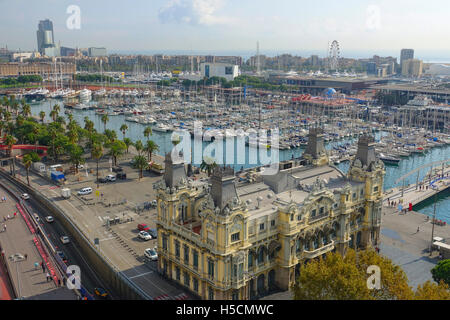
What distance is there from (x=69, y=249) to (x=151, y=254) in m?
16.0

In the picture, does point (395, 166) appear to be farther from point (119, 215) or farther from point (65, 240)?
point (65, 240)

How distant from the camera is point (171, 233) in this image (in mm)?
57094

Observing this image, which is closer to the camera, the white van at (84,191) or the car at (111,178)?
the white van at (84,191)

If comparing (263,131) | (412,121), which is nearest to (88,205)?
(263,131)

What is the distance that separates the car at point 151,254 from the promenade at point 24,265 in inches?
542

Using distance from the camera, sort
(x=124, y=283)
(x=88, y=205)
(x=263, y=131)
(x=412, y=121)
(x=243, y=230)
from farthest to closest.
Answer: (x=412, y=121), (x=263, y=131), (x=88, y=205), (x=124, y=283), (x=243, y=230)

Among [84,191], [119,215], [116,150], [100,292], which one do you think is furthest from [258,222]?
[116,150]

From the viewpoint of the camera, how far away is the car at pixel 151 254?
63.8 meters

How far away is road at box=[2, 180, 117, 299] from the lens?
60.5 m

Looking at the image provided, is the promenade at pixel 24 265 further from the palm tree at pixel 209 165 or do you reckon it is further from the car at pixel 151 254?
the palm tree at pixel 209 165

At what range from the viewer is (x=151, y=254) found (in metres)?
64.3

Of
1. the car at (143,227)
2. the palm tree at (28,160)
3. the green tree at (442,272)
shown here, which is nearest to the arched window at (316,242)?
the green tree at (442,272)
